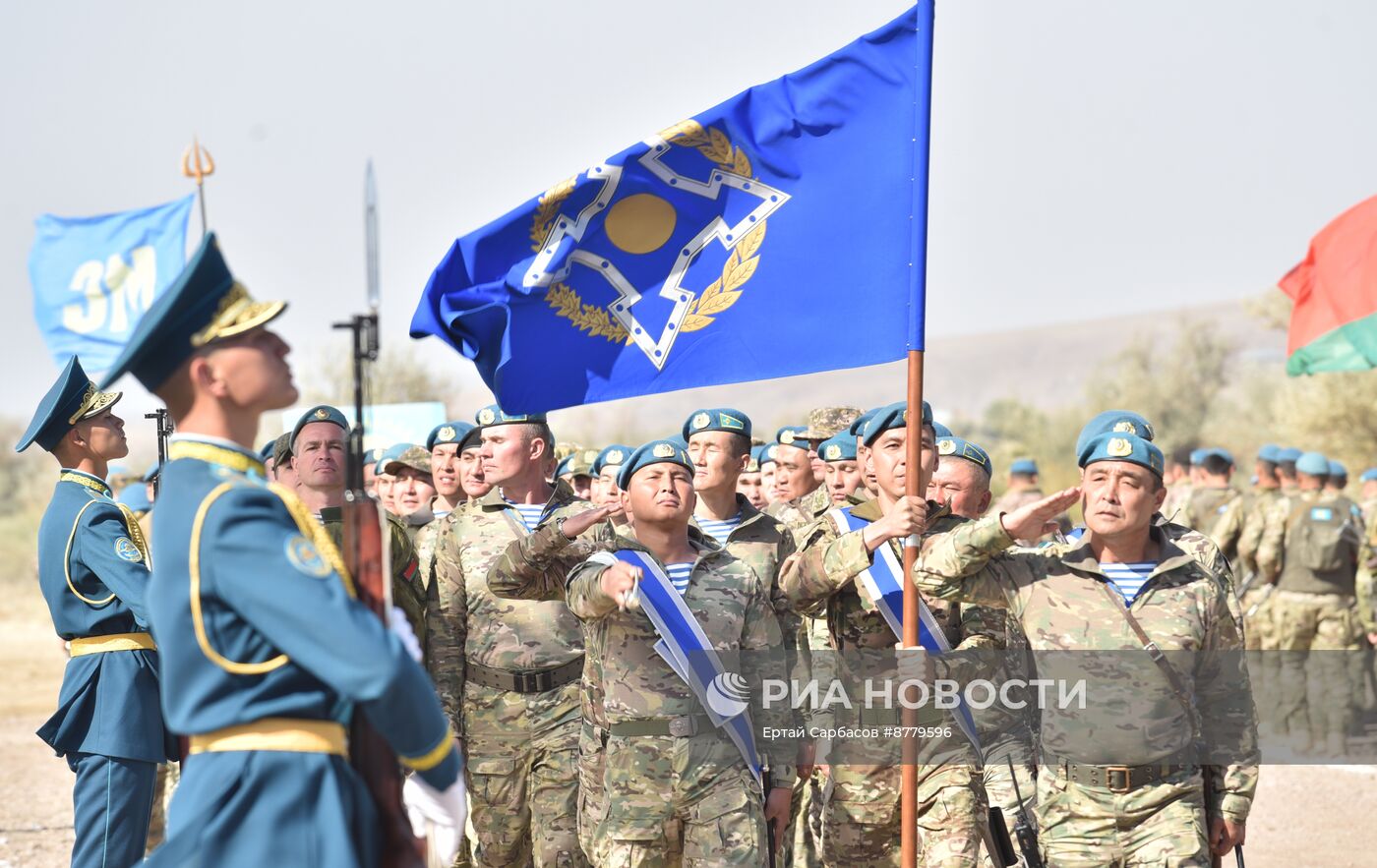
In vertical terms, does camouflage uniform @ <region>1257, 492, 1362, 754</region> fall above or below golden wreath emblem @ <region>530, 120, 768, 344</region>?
below

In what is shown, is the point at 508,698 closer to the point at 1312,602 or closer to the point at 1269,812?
the point at 1269,812

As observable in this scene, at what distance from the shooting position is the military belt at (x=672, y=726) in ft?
20.6

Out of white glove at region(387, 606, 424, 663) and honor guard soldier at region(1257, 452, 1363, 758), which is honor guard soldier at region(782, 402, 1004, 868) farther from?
honor guard soldier at region(1257, 452, 1363, 758)

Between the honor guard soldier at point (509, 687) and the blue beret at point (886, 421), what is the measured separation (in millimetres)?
1580

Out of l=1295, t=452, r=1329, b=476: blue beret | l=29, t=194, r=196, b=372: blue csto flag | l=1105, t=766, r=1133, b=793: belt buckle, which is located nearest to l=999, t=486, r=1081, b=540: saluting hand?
l=1105, t=766, r=1133, b=793: belt buckle

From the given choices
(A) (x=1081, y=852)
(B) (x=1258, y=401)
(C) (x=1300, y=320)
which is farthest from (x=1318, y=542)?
(B) (x=1258, y=401)

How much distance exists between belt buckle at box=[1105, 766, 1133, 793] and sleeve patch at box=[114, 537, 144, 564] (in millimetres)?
4055

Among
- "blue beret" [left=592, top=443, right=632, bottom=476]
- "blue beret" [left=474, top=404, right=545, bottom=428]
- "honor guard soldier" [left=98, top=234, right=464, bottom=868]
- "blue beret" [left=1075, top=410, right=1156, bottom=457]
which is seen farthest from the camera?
"blue beret" [left=592, top=443, right=632, bottom=476]

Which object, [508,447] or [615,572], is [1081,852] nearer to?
[615,572]

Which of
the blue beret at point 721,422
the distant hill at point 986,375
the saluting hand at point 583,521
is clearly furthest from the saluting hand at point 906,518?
the distant hill at point 986,375

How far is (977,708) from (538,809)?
7.23 ft

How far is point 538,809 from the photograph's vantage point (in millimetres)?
7762

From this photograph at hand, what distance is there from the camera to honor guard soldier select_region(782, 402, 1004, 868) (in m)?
6.82

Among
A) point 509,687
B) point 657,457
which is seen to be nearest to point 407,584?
point 509,687
